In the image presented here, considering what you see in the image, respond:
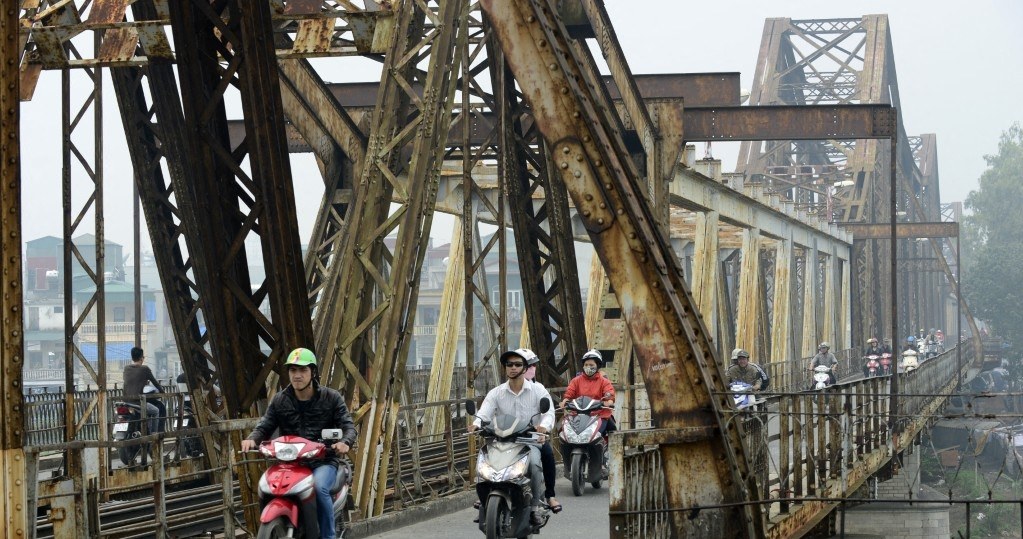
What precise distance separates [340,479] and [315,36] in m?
6.38

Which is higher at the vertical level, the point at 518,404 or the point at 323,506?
the point at 518,404

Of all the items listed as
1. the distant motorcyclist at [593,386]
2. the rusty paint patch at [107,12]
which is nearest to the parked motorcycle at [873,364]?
the distant motorcyclist at [593,386]

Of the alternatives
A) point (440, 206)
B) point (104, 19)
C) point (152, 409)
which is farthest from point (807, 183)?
point (104, 19)

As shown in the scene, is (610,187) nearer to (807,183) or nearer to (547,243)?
(547,243)

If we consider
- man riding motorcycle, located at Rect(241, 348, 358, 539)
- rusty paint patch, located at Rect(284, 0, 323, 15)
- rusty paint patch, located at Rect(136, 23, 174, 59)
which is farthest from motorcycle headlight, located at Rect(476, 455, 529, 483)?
rusty paint patch, located at Rect(284, 0, 323, 15)

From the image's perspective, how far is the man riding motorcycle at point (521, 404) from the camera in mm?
11195

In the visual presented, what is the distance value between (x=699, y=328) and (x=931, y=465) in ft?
126

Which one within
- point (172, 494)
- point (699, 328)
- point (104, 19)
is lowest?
point (172, 494)

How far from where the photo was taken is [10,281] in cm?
839

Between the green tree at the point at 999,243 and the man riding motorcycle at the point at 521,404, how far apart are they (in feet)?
328

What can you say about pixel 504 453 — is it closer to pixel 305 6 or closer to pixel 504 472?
pixel 504 472

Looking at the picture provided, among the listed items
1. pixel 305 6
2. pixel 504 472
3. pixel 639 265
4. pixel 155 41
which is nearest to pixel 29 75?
pixel 155 41

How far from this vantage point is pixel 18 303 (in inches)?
332

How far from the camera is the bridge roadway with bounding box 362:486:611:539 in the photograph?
42.6 feet
